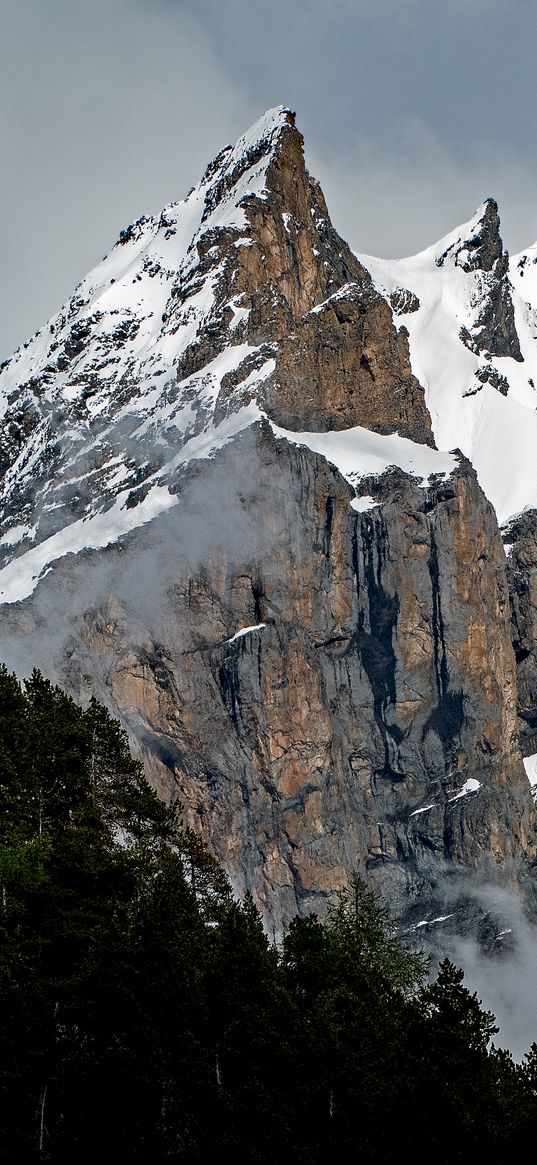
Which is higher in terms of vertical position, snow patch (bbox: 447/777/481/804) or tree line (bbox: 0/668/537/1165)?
snow patch (bbox: 447/777/481/804)

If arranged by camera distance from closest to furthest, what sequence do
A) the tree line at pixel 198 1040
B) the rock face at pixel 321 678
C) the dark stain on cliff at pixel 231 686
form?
the tree line at pixel 198 1040
the rock face at pixel 321 678
the dark stain on cliff at pixel 231 686

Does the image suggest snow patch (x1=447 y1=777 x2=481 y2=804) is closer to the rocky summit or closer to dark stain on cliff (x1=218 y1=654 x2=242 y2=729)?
the rocky summit

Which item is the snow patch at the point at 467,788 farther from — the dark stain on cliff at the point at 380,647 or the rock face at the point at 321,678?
the dark stain on cliff at the point at 380,647

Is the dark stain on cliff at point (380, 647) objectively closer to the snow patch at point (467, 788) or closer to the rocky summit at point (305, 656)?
the rocky summit at point (305, 656)

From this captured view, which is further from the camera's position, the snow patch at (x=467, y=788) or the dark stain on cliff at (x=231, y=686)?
the snow patch at (x=467, y=788)

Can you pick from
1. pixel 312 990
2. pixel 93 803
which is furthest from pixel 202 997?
pixel 93 803

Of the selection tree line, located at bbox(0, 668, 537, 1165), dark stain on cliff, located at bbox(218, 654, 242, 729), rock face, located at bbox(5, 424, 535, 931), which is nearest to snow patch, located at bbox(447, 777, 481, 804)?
rock face, located at bbox(5, 424, 535, 931)

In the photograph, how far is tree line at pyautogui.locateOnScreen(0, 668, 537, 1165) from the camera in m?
60.1

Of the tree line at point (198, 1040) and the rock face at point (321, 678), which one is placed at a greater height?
the rock face at point (321, 678)

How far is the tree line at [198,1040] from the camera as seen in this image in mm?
60113

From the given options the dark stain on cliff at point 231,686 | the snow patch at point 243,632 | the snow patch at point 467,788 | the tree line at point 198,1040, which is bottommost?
the tree line at point 198,1040

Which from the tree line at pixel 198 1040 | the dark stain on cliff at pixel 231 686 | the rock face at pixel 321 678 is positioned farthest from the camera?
the dark stain on cliff at pixel 231 686

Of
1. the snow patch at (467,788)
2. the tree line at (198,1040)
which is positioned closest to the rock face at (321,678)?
the snow patch at (467,788)

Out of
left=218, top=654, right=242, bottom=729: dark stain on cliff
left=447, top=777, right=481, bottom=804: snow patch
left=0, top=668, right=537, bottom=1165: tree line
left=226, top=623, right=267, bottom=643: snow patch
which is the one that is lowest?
left=0, top=668, right=537, bottom=1165: tree line
